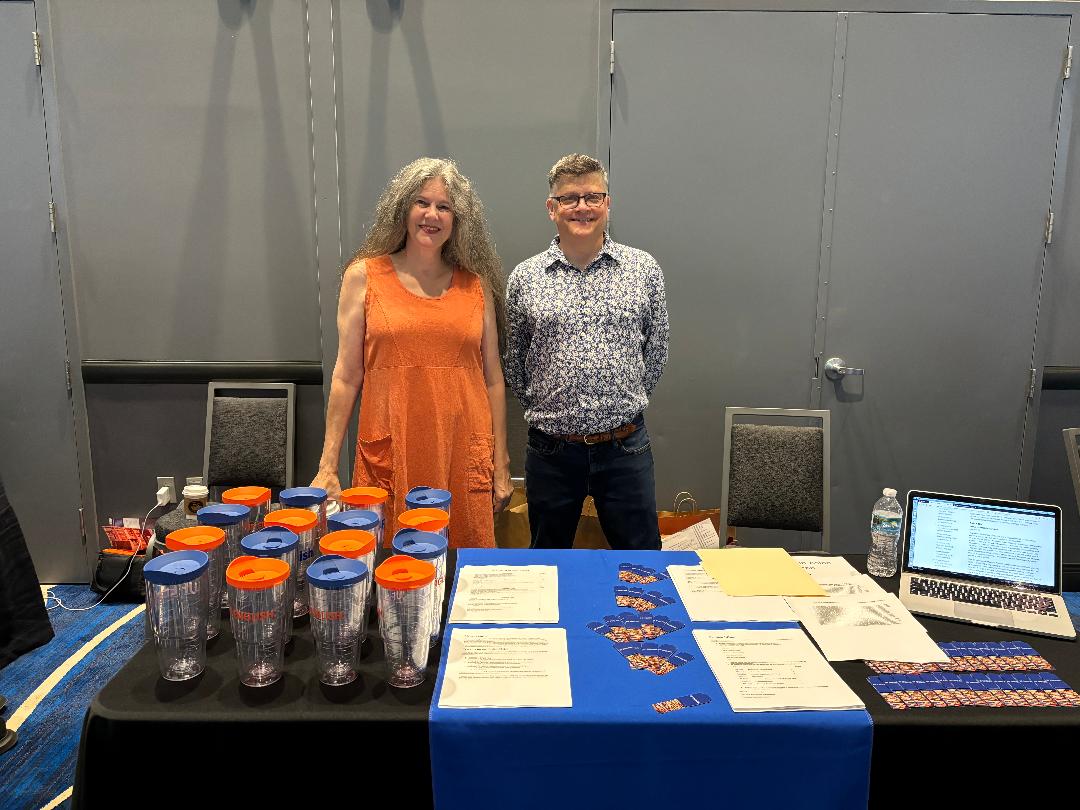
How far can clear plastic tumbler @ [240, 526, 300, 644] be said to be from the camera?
46.8 inches

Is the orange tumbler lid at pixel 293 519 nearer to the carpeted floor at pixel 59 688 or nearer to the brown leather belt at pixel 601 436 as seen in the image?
the carpeted floor at pixel 59 688

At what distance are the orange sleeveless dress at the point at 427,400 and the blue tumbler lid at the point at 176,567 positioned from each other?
0.93m

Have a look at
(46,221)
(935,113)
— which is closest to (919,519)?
(935,113)

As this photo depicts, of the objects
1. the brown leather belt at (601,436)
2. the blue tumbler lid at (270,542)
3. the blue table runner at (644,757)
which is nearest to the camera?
the blue table runner at (644,757)

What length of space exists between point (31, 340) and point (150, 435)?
0.61 m

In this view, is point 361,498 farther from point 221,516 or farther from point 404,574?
point 404,574

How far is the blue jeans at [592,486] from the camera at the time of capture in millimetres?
2232

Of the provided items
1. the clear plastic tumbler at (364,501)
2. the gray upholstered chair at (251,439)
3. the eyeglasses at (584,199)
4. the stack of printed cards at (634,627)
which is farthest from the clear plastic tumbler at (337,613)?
the gray upholstered chair at (251,439)

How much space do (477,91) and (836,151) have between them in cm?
145

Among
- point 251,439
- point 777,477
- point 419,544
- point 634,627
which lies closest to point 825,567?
point 634,627

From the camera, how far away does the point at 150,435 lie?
10.1ft

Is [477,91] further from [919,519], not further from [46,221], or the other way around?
[919,519]

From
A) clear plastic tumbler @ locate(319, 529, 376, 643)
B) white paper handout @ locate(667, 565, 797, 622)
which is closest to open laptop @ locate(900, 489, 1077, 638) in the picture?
white paper handout @ locate(667, 565, 797, 622)

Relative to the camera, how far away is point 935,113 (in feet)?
9.18
